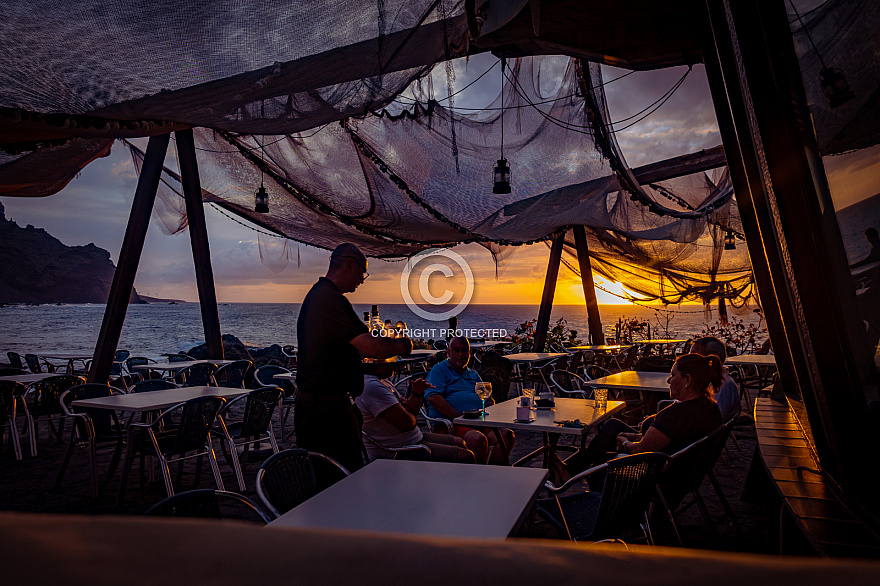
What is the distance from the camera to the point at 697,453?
9.88 ft

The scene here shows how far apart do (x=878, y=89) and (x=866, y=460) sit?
4.50 ft

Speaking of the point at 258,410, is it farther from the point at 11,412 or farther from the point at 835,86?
the point at 835,86

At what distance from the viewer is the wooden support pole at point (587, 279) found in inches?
400

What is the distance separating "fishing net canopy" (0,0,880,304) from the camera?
234cm

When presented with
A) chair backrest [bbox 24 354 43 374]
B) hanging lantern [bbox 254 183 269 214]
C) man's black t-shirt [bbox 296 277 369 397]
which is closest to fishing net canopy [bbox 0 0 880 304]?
hanging lantern [bbox 254 183 269 214]

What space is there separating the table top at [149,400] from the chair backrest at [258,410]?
0.49ft

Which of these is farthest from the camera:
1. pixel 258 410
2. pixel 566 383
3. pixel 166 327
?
pixel 166 327

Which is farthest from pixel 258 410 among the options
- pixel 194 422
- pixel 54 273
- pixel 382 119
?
pixel 54 273

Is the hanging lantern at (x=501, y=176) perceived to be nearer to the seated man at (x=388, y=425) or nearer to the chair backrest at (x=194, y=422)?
the seated man at (x=388, y=425)

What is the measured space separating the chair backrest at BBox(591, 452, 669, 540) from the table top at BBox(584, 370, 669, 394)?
2.79m

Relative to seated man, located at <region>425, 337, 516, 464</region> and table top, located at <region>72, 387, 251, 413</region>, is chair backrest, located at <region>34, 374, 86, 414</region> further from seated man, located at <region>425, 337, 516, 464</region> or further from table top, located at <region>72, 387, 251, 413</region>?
seated man, located at <region>425, 337, 516, 464</region>

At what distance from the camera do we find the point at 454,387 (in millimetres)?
4840

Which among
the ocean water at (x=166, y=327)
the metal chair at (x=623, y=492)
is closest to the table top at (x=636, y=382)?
the metal chair at (x=623, y=492)

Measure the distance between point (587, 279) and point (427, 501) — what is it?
30.8 ft
